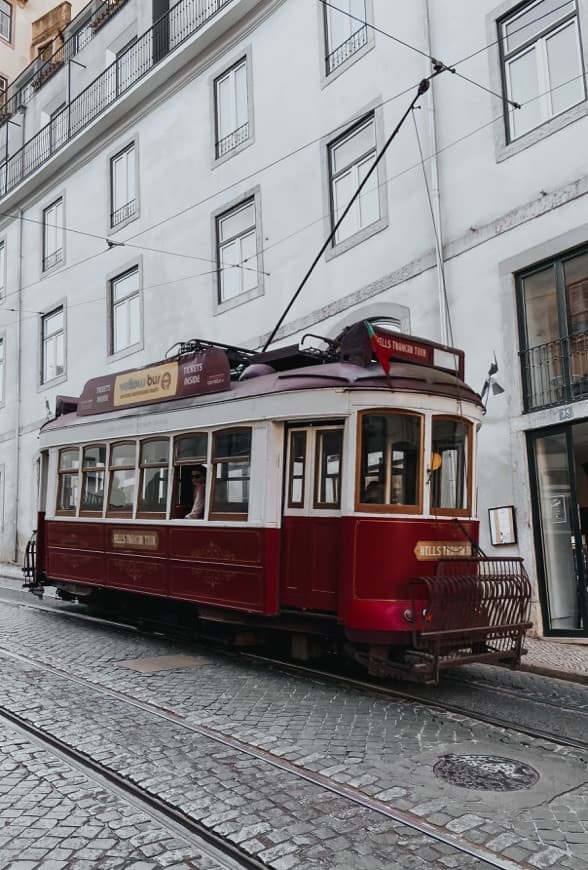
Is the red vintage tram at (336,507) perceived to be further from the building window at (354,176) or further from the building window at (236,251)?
the building window at (236,251)

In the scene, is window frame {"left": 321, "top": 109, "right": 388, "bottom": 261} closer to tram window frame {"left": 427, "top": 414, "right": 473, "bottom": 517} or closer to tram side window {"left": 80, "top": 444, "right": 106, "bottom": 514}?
tram side window {"left": 80, "top": 444, "right": 106, "bottom": 514}

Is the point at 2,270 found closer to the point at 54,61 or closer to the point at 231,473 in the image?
the point at 54,61

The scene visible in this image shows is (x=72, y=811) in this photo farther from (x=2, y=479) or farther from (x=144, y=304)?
(x=2, y=479)

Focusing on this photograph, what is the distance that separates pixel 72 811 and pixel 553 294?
8485 mm

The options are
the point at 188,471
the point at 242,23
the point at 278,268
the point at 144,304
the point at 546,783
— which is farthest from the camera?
the point at 144,304

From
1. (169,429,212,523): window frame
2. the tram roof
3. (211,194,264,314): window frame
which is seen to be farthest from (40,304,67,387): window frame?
the tram roof

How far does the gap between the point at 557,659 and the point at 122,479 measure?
551 centimetres

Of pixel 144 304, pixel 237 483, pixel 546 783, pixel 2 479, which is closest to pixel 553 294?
pixel 237 483

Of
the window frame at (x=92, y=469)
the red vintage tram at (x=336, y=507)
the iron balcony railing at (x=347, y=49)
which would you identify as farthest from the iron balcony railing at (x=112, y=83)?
the red vintage tram at (x=336, y=507)

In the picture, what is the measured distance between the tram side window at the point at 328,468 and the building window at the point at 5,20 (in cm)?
2883

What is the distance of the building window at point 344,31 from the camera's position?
13281 millimetres

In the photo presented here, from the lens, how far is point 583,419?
379 inches

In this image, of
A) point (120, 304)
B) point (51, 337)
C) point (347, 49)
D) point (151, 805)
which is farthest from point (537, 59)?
point (51, 337)

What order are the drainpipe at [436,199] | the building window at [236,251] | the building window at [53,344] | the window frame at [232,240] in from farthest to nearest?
the building window at [53,344] → the building window at [236,251] → the window frame at [232,240] → the drainpipe at [436,199]
